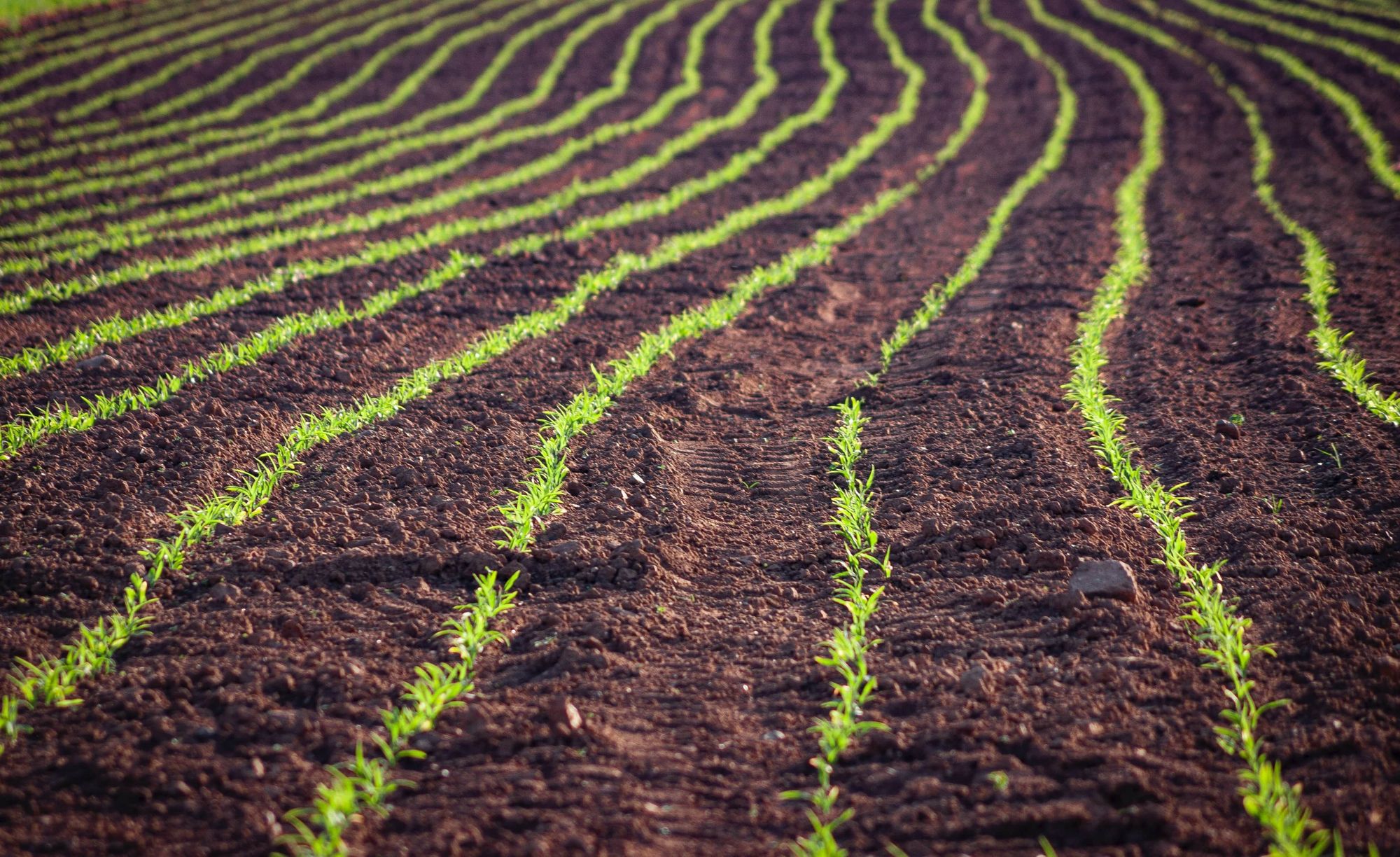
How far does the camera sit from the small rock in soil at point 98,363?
6.39 meters

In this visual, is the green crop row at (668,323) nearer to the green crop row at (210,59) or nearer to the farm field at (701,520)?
the farm field at (701,520)

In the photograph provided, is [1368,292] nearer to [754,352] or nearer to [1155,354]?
[1155,354]

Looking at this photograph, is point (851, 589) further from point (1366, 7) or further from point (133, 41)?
point (1366, 7)

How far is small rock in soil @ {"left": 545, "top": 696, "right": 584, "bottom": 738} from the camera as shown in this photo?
3.36 m

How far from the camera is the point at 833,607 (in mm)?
4184

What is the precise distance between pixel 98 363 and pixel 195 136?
11515 mm

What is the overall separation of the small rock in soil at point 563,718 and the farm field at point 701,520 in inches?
0.7

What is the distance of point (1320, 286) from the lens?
316 inches

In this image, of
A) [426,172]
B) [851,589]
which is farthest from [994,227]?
[426,172]

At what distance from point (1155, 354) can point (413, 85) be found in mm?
18498

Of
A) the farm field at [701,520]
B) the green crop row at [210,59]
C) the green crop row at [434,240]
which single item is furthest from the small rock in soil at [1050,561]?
the green crop row at [210,59]

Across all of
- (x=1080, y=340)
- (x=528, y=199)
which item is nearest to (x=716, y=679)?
(x=1080, y=340)

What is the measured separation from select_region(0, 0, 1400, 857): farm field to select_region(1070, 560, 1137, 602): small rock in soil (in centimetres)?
3

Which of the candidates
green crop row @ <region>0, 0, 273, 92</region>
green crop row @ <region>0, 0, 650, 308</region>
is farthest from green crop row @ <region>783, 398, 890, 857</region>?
green crop row @ <region>0, 0, 273, 92</region>
